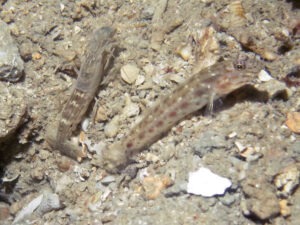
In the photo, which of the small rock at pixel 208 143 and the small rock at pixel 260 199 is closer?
the small rock at pixel 260 199

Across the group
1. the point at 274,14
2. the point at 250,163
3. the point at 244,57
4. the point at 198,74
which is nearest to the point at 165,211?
the point at 250,163

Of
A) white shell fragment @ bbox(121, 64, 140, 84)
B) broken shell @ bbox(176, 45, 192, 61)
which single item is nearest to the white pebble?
white shell fragment @ bbox(121, 64, 140, 84)

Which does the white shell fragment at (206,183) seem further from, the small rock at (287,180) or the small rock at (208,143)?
the small rock at (287,180)

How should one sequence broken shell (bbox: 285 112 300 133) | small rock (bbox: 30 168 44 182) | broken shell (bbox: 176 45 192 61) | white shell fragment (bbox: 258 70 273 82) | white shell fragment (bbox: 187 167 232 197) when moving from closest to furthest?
1. white shell fragment (bbox: 187 167 232 197)
2. broken shell (bbox: 285 112 300 133)
3. white shell fragment (bbox: 258 70 273 82)
4. broken shell (bbox: 176 45 192 61)
5. small rock (bbox: 30 168 44 182)

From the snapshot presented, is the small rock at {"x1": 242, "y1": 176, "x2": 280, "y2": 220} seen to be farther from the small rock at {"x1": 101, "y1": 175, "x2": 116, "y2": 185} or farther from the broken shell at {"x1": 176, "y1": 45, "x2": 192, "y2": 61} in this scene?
→ the broken shell at {"x1": 176, "y1": 45, "x2": 192, "y2": 61}

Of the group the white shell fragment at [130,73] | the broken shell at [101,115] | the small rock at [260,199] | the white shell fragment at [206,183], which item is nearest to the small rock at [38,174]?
the broken shell at [101,115]

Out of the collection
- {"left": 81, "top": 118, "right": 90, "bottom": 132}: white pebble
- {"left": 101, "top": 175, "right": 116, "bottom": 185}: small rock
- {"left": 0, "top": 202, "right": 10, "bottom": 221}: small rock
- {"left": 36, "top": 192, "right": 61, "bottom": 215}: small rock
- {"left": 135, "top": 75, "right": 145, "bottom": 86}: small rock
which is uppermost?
{"left": 135, "top": 75, "right": 145, "bottom": 86}: small rock
